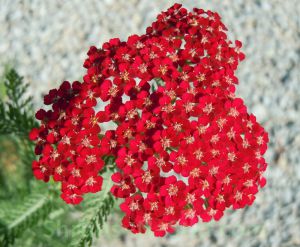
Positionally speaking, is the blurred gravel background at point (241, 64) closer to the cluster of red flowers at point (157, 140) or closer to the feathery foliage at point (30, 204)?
the feathery foliage at point (30, 204)

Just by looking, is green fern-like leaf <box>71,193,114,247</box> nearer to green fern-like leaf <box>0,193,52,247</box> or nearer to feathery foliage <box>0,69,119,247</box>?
feathery foliage <box>0,69,119,247</box>

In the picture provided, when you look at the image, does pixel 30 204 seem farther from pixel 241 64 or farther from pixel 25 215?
pixel 241 64

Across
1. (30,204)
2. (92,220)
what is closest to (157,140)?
(92,220)

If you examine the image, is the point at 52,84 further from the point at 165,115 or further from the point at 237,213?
the point at 165,115

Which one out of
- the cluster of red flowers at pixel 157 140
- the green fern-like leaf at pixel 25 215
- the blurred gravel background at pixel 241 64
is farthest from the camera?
the blurred gravel background at pixel 241 64

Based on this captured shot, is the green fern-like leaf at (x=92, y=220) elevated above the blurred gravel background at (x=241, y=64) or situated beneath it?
situated beneath

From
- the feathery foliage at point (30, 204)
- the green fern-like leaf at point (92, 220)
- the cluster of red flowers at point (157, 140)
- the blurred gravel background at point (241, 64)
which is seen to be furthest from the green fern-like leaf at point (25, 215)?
the blurred gravel background at point (241, 64)

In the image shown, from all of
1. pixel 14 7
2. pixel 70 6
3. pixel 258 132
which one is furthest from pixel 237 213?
pixel 14 7
